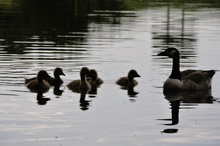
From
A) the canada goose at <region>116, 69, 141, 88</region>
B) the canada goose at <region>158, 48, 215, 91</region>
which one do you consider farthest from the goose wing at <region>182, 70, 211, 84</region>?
the canada goose at <region>116, 69, 141, 88</region>

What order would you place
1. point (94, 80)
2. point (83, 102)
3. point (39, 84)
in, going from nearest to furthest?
1. point (83, 102)
2. point (39, 84)
3. point (94, 80)

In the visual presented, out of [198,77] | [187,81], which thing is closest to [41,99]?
[187,81]

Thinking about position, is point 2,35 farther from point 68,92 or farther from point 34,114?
point 34,114

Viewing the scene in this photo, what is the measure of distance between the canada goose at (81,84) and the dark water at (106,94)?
10.1 inches

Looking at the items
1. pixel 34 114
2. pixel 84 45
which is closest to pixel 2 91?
pixel 34 114

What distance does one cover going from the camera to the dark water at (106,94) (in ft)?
56.5

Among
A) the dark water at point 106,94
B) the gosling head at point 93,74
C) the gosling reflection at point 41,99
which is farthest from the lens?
the gosling head at point 93,74

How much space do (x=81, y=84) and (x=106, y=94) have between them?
1.65 m

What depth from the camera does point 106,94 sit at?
24219 millimetres

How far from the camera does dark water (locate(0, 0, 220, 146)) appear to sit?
678 inches

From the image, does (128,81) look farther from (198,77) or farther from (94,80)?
(198,77)

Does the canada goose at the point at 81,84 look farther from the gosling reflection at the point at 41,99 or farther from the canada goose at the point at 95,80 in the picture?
the gosling reflection at the point at 41,99

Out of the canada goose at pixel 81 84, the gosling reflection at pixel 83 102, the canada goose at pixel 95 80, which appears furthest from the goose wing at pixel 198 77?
the gosling reflection at pixel 83 102

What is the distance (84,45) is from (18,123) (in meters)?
21.5
